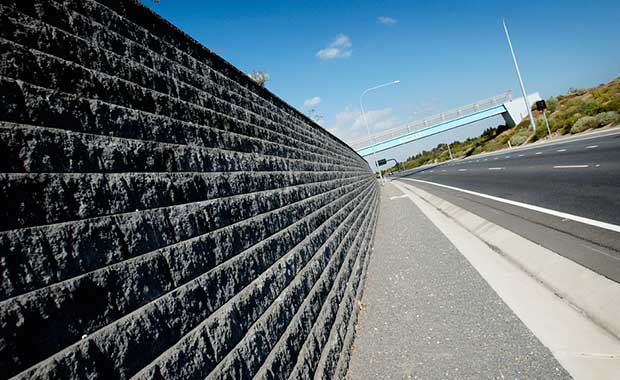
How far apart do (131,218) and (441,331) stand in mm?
3411

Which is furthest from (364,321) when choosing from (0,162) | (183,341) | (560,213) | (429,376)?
(560,213)

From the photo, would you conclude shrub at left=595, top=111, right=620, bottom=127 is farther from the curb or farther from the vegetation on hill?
the curb

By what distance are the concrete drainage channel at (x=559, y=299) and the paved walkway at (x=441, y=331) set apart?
0.14 meters

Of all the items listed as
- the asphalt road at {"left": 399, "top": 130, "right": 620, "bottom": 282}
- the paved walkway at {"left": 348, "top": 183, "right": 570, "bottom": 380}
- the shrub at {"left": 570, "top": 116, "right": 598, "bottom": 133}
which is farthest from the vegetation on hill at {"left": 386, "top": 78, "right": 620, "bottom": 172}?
the paved walkway at {"left": 348, "top": 183, "right": 570, "bottom": 380}

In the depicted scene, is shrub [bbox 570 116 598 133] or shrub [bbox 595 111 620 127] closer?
shrub [bbox 595 111 620 127]

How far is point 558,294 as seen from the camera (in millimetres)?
3906

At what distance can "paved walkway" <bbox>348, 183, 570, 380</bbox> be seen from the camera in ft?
9.76

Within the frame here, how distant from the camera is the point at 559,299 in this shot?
3.78m

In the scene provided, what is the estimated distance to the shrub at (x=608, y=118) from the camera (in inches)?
903

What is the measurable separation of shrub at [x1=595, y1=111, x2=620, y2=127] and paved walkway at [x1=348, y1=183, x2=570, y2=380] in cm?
2521

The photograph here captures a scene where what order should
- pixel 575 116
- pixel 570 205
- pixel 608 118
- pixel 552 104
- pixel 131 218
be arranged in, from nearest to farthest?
pixel 131 218 → pixel 570 205 → pixel 608 118 → pixel 575 116 → pixel 552 104

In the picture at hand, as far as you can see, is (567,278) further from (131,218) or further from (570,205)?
(131,218)

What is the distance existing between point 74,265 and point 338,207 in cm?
514

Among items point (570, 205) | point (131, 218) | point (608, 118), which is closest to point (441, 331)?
point (131, 218)
